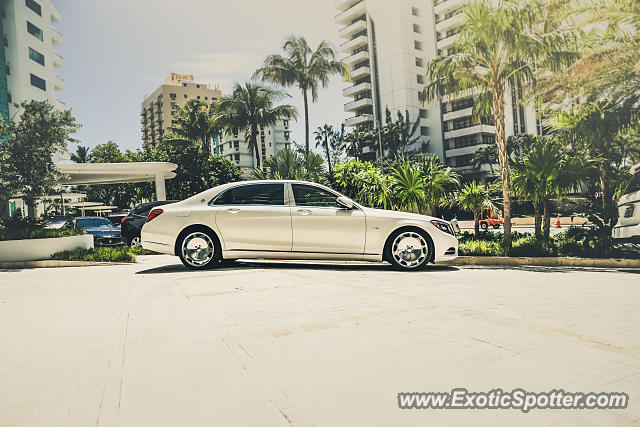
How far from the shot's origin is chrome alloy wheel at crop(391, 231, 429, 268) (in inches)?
A: 302

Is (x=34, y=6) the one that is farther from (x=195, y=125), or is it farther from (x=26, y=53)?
(x=195, y=125)

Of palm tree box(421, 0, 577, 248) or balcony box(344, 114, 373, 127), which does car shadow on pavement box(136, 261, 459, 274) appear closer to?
palm tree box(421, 0, 577, 248)

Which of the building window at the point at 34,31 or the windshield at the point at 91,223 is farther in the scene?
the building window at the point at 34,31

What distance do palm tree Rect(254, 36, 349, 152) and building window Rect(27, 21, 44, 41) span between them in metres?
31.2

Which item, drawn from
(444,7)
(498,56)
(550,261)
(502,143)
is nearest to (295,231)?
(550,261)

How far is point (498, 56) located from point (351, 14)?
7032cm

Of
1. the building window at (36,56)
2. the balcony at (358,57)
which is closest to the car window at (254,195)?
the building window at (36,56)

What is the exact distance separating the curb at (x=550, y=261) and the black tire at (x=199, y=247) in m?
4.84

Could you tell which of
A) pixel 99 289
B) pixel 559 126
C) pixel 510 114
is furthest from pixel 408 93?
pixel 99 289

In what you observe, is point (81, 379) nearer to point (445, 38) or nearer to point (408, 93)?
point (408, 93)

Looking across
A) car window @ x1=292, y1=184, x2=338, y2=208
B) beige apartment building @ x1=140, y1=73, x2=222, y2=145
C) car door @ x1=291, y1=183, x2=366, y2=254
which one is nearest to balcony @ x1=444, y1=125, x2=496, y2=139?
car window @ x1=292, y1=184, x2=338, y2=208

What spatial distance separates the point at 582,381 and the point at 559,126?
1380 centimetres

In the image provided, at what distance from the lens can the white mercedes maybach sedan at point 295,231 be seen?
300 inches

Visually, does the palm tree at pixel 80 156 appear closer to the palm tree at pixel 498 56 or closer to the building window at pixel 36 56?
the building window at pixel 36 56
